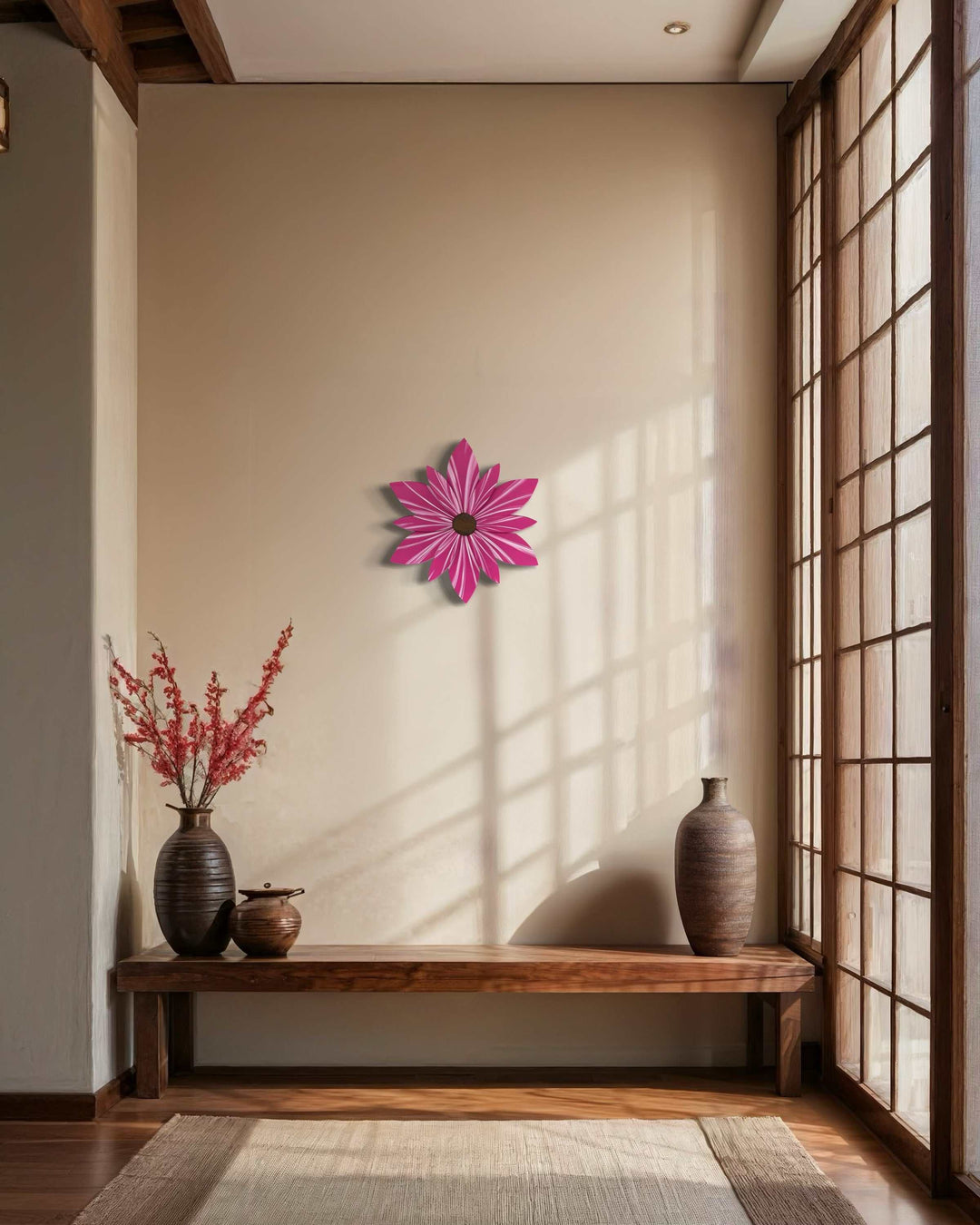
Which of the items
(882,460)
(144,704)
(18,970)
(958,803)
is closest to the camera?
(958,803)

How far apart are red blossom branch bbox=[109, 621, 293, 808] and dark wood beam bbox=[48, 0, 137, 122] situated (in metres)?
1.79

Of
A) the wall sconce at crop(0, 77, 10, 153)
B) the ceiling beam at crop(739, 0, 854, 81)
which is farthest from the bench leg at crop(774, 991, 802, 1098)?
the wall sconce at crop(0, 77, 10, 153)

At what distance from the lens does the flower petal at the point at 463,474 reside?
4.31 metres

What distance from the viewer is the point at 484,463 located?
4.36 metres

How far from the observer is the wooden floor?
305cm

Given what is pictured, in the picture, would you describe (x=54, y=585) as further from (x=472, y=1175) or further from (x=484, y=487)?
(x=472, y=1175)

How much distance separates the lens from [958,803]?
2.88 m

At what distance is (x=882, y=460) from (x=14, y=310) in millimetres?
2564

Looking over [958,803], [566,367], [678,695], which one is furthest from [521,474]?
[958,803]

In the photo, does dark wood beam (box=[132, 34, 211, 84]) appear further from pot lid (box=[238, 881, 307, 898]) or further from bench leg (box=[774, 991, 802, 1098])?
bench leg (box=[774, 991, 802, 1098])

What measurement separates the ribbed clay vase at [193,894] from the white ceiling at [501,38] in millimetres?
2458

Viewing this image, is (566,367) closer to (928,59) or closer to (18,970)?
(928,59)

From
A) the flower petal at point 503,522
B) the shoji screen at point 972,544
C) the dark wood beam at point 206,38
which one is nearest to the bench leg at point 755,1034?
the shoji screen at point 972,544

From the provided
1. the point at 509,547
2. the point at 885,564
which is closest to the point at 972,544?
the point at 885,564
